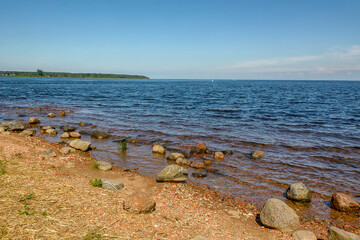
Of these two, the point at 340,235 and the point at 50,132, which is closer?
the point at 340,235

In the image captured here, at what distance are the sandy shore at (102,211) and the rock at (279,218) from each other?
241mm

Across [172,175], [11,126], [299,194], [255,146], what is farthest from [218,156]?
[11,126]

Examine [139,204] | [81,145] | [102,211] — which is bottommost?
[81,145]

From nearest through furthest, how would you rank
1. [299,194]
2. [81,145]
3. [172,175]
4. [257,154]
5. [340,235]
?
[340,235] < [299,194] < [172,175] < [257,154] < [81,145]

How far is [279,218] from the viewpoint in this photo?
7.85 m

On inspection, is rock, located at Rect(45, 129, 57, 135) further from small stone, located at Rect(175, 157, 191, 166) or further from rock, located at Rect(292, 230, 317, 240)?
rock, located at Rect(292, 230, 317, 240)

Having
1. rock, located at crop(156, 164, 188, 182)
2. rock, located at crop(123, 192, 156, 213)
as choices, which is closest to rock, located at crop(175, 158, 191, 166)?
rock, located at crop(156, 164, 188, 182)

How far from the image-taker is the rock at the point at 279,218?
779 cm

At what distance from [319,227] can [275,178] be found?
402 cm

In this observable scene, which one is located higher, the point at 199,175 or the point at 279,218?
the point at 279,218

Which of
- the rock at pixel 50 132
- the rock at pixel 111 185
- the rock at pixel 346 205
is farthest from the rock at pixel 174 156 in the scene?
the rock at pixel 50 132

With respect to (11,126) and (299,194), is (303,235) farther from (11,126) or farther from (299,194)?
(11,126)

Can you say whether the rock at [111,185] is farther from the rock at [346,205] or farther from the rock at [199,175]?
the rock at [346,205]

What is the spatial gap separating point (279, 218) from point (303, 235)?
0.82 metres
